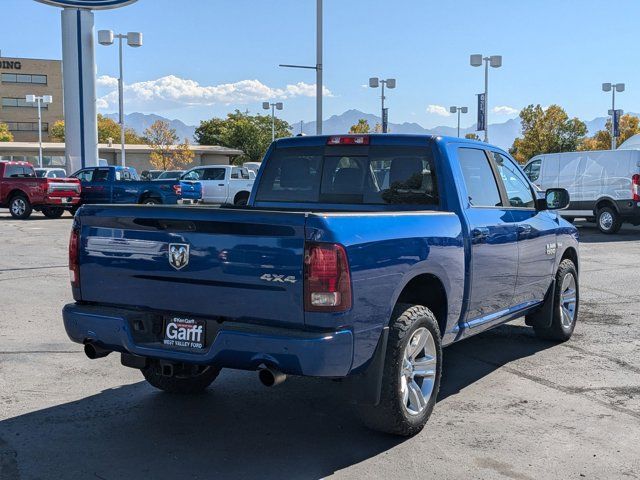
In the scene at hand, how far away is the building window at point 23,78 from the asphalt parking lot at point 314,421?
8481 centimetres

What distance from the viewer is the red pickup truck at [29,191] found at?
78.0 ft

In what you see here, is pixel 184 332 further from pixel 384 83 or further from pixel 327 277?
pixel 384 83

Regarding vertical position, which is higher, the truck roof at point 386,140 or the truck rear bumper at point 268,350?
the truck roof at point 386,140

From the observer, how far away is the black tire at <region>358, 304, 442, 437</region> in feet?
14.1

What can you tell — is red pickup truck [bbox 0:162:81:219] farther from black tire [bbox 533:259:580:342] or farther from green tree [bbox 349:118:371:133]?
green tree [bbox 349:118:371:133]

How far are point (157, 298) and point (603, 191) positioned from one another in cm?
1762

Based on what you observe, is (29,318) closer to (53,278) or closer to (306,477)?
(53,278)

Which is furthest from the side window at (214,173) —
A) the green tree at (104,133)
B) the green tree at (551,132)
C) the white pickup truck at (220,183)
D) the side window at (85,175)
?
the green tree at (104,133)

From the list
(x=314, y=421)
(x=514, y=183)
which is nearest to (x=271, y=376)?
(x=314, y=421)

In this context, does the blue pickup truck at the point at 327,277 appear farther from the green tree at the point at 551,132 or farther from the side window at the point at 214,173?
the green tree at the point at 551,132

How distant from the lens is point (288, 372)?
12.8ft

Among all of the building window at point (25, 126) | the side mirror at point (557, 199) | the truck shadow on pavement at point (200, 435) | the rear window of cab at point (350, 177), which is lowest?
the truck shadow on pavement at point (200, 435)

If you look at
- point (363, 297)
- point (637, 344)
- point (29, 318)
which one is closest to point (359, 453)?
point (363, 297)

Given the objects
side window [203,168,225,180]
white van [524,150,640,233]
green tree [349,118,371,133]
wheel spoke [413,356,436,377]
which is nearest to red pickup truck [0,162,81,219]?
side window [203,168,225,180]
